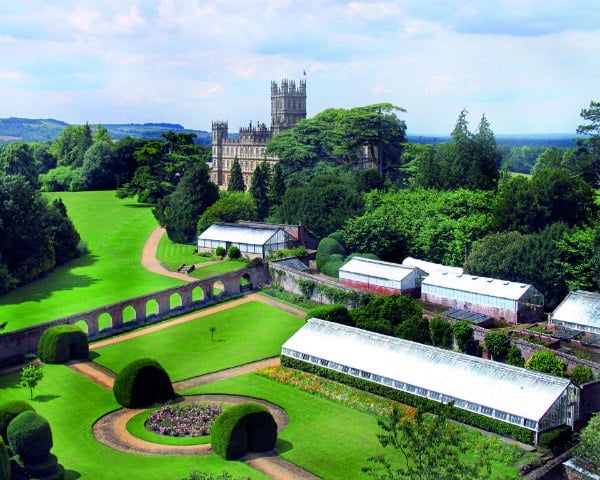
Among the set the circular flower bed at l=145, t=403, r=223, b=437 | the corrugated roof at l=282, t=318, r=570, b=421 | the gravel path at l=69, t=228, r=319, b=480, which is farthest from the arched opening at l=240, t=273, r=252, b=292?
the circular flower bed at l=145, t=403, r=223, b=437

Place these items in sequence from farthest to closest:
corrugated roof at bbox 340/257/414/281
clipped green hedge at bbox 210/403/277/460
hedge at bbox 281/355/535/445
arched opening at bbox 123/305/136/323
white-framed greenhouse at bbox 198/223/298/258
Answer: white-framed greenhouse at bbox 198/223/298/258, corrugated roof at bbox 340/257/414/281, arched opening at bbox 123/305/136/323, hedge at bbox 281/355/535/445, clipped green hedge at bbox 210/403/277/460

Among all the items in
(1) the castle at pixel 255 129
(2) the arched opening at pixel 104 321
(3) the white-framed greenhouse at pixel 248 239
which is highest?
(1) the castle at pixel 255 129

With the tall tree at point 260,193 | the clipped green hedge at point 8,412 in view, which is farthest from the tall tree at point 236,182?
the clipped green hedge at point 8,412

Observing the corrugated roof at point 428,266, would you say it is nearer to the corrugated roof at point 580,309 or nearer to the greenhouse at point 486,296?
the greenhouse at point 486,296

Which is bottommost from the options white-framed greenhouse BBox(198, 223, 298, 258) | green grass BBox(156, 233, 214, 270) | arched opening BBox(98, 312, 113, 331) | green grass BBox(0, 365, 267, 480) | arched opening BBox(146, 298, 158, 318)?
green grass BBox(0, 365, 267, 480)

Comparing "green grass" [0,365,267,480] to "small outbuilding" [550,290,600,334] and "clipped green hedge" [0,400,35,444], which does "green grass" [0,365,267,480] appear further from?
"small outbuilding" [550,290,600,334]
